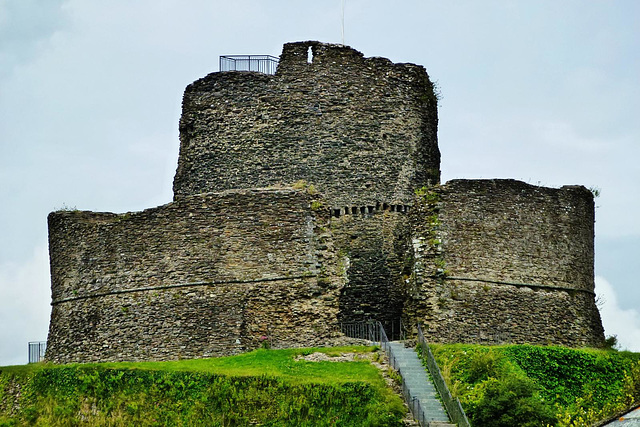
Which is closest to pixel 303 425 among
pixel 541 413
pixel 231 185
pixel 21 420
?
pixel 541 413

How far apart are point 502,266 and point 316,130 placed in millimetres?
7640

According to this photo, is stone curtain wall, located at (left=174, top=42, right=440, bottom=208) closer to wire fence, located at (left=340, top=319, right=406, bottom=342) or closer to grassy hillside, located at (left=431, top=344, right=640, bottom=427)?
wire fence, located at (left=340, top=319, right=406, bottom=342)

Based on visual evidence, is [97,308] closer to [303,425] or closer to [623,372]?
[303,425]

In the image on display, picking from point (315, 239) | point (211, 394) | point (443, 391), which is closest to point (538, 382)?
point (443, 391)

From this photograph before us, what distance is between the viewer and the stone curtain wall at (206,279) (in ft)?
128

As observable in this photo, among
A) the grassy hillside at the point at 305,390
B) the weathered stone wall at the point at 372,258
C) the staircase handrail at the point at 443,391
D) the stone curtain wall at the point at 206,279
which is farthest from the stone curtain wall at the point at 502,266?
the stone curtain wall at the point at 206,279

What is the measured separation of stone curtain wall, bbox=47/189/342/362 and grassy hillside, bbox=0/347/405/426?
6.68 ft

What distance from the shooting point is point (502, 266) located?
133 feet

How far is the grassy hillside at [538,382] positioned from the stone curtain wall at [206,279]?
15.4 feet

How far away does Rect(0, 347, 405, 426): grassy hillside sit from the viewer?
32.9 meters

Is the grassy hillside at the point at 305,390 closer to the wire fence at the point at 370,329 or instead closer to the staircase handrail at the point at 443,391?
the staircase handrail at the point at 443,391

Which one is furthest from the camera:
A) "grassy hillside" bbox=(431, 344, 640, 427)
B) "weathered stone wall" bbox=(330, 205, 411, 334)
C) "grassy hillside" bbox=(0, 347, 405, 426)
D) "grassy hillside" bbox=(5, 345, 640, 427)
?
"weathered stone wall" bbox=(330, 205, 411, 334)

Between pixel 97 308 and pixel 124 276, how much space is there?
1350 millimetres

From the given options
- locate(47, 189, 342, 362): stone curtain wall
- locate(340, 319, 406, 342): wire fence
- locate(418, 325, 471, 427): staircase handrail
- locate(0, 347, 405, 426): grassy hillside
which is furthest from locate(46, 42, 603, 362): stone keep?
locate(418, 325, 471, 427): staircase handrail
